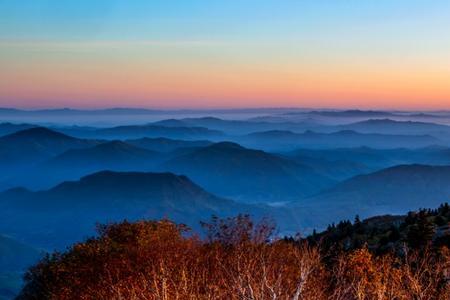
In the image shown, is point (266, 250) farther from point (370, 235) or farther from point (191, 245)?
point (370, 235)

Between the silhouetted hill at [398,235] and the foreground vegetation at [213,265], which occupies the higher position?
the foreground vegetation at [213,265]

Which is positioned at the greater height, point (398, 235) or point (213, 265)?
point (213, 265)

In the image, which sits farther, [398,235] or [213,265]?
[398,235]

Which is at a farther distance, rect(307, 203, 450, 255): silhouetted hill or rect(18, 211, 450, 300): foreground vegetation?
rect(307, 203, 450, 255): silhouetted hill

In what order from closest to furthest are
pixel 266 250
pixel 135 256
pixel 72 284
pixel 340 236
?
pixel 72 284 < pixel 135 256 < pixel 266 250 < pixel 340 236

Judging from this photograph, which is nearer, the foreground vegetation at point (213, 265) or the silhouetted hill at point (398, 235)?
the foreground vegetation at point (213, 265)

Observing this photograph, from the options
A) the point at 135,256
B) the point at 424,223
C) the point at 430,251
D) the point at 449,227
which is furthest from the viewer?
the point at 449,227

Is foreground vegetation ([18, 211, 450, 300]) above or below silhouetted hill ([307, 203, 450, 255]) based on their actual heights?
above

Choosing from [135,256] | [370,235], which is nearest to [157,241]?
[135,256]
